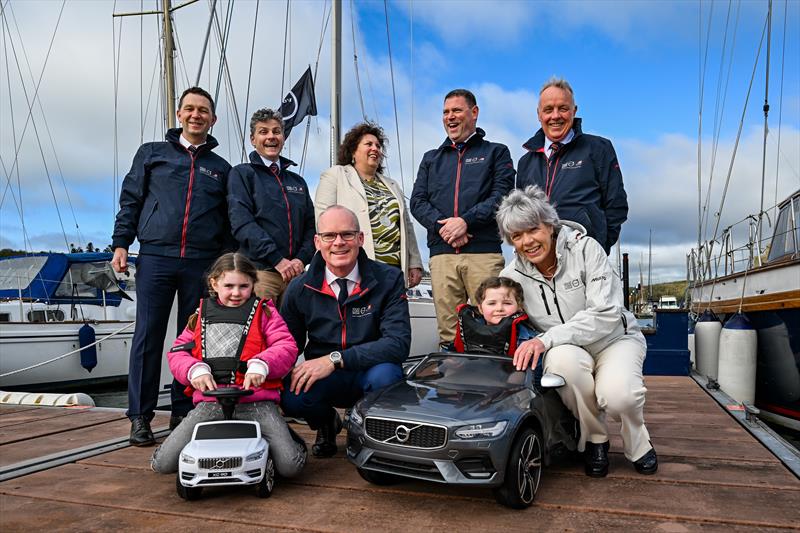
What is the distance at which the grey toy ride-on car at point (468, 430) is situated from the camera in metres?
2.61

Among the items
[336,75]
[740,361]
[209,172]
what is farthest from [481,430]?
[336,75]

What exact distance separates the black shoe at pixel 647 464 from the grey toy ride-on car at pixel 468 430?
17.9 inches

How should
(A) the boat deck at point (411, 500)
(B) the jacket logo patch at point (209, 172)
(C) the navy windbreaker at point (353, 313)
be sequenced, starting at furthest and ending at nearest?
(B) the jacket logo patch at point (209, 172), (C) the navy windbreaker at point (353, 313), (A) the boat deck at point (411, 500)

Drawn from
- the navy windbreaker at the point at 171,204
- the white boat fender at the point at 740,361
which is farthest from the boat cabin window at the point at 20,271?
the white boat fender at the point at 740,361

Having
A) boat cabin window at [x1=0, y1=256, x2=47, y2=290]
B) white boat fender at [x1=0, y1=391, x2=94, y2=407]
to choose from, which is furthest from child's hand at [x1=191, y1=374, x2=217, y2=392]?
boat cabin window at [x1=0, y1=256, x2=47, y2=290]

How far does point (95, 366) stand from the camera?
1401 centimetres

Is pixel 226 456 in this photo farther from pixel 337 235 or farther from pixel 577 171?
pixel 577 171

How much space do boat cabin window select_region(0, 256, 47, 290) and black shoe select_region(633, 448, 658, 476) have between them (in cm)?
1635

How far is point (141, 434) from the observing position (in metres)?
4.07

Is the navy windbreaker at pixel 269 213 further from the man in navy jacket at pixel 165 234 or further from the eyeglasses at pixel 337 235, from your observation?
the eyeglasses at pixel 337 235

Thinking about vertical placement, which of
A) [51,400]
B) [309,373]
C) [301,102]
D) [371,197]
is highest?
[301,102]

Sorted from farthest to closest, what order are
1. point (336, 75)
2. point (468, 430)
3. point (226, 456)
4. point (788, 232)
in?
point (788, 232) < point (336, 75) < point (226, 456) < point (468, 430)

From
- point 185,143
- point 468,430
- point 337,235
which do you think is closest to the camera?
point 468,430

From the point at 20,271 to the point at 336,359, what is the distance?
638 inches
